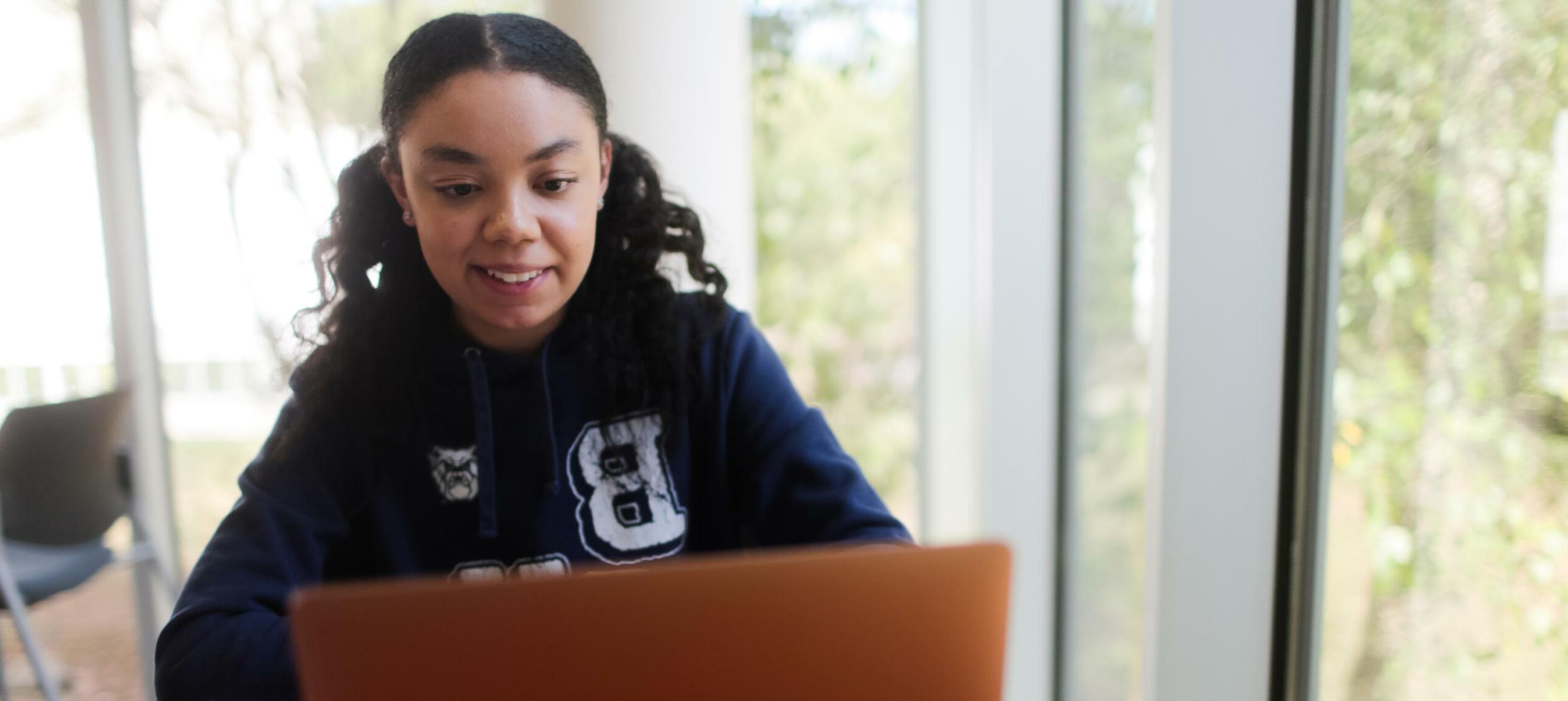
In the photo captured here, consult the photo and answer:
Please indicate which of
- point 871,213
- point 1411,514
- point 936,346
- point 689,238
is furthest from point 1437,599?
point 871,213

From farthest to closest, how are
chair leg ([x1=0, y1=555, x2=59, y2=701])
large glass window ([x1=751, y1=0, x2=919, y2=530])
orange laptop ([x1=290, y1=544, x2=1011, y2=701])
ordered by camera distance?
large glass window ([x1=751, y1=0, x2=919, y2=530]), chair leg ([x1=0, y1=555, x2=59, y2=701]), orange laptop ([x1=290, y1=544, x2=1011, y2=701])

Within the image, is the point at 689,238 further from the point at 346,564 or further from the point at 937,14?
the point at 937,14

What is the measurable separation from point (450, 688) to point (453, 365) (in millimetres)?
464

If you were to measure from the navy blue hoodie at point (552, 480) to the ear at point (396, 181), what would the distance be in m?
0.16

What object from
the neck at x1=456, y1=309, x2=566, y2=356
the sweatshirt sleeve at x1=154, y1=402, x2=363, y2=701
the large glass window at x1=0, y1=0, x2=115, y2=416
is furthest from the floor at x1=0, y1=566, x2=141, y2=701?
the neck at x1=456, y1=309, x2=566, y2=356

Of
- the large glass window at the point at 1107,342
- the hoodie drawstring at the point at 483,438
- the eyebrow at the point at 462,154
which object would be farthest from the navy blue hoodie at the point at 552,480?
the large glass window at the point at 1107,342

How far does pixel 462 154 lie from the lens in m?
0.79

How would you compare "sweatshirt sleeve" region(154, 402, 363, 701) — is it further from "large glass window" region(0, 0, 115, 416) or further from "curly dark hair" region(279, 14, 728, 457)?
"large glass window" region(0, 0, 115, 416)

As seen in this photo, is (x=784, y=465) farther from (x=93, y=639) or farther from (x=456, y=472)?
(x=93, y=639)

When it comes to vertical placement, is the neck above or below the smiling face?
below

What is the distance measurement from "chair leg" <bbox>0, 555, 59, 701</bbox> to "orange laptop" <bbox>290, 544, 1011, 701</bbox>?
5.16ft

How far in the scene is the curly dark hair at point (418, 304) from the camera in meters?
0.92

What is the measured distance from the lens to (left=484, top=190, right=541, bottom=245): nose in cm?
80

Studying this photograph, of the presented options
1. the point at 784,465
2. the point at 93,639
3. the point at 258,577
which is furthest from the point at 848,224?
the point at 93,639
